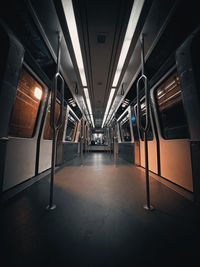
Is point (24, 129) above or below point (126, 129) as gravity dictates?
below

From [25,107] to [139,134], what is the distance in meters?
2.39

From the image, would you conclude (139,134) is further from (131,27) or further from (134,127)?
(134,127)

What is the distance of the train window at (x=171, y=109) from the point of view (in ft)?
6.47

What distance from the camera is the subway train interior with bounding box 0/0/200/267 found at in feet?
2.68

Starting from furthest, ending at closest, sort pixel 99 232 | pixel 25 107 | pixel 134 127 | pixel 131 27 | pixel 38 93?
pixel 134 127
pixel 38 93
pixel 25 107
pixel 131 27
pixel 99 232

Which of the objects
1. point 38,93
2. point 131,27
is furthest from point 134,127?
point 38,93

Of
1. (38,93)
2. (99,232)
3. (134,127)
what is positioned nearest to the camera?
(99,232)

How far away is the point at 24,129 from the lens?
7.26ft

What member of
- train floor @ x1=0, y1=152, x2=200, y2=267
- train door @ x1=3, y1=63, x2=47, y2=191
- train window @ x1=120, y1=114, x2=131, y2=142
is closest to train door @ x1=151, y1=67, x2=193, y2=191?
train floor @ x1=0, y1=152, x2=200, y2=267

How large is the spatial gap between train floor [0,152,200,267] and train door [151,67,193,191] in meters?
0.52

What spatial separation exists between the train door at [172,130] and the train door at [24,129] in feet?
9.37

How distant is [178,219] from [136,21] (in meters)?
2.87

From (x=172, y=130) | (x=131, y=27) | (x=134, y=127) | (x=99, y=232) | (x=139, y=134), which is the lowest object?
(x=99, y=232)

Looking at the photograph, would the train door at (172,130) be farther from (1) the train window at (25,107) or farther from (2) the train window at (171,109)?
(1) the train window at (25,107)
